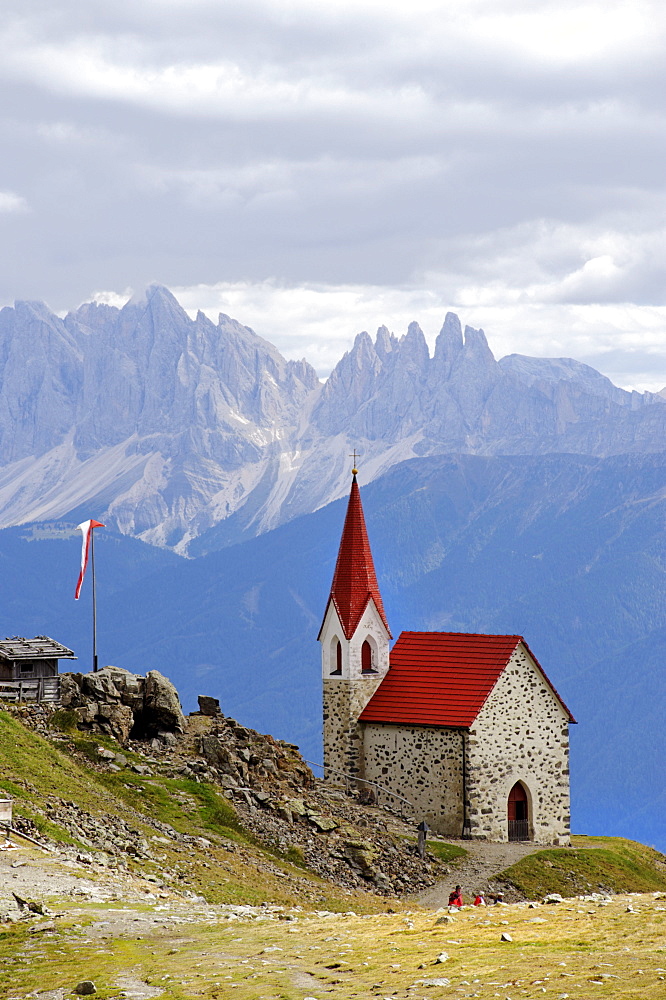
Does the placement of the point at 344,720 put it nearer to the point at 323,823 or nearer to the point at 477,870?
the point at 477,870

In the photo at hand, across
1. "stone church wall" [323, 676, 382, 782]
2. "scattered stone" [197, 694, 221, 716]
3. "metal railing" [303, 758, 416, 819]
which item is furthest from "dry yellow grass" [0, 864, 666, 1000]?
"stone church wall" [323, 676, 382, 782]

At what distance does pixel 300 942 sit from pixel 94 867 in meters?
8.09

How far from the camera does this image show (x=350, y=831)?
4103cm

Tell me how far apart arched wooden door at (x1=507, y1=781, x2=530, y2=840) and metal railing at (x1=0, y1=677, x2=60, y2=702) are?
18.2m

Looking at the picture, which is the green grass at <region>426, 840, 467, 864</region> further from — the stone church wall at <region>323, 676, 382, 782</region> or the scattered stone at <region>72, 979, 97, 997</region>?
the scattered stone at <region>72, 979, 97, 997</region>

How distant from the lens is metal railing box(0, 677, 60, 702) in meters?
41.5

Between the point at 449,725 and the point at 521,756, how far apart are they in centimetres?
336

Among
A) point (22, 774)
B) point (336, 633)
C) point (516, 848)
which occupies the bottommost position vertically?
point (516, 848)

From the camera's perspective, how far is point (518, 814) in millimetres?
51344

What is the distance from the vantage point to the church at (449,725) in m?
49.8

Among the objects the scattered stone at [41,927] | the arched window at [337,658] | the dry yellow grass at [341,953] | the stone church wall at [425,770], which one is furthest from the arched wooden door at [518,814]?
the scattered stone at [41,927]

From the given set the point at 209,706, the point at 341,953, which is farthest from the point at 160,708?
the point at 341,953

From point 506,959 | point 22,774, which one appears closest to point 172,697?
point 22,774

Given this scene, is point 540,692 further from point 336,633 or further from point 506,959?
point 506,959
